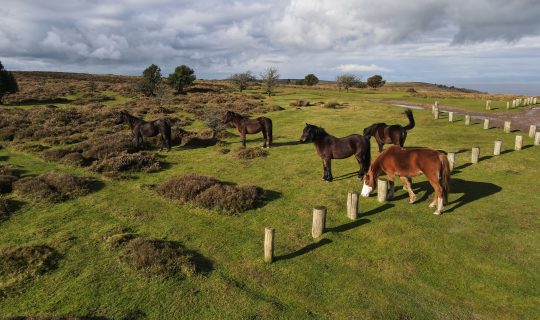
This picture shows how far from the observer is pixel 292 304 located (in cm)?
783

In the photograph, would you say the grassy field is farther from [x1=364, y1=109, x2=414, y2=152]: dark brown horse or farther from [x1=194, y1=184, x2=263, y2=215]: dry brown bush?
[x1=364, y1=109, x2=414, y2=152]: dark brown horse

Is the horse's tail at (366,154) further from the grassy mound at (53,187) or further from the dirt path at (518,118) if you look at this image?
the dirt path at (518,118)

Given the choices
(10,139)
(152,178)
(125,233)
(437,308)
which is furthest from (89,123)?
(437,308)

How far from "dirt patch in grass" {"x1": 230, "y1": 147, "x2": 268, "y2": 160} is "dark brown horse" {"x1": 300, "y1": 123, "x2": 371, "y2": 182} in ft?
18.2

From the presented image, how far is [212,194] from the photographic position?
13.6m

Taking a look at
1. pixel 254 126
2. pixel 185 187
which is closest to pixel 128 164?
pixel 185 187

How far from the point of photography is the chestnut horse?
11.3 m

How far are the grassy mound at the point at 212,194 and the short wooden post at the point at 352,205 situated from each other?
3.61 metres

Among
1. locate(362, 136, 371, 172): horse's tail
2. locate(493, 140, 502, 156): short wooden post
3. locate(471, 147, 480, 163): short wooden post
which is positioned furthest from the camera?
locate(493, 140, 502, 156): short wooden post

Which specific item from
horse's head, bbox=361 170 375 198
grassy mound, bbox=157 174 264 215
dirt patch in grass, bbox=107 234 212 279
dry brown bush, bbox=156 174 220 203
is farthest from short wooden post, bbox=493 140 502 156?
dirt patch in grass, bbox=107 234 212 279

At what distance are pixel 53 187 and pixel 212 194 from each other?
282 inches

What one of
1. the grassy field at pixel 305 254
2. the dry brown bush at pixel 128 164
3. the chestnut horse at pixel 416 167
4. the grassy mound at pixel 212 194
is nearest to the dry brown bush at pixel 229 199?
the grassy mound at pixel 212 194

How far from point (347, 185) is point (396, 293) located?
24.7ft

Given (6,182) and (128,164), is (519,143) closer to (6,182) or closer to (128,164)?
(128,164)
